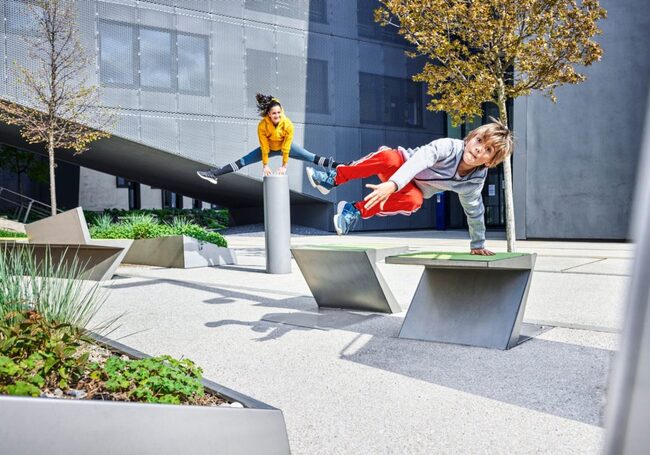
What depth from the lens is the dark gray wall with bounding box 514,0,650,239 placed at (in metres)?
17.5

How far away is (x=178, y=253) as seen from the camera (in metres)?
13.5

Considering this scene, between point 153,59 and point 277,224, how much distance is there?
45.8 feet

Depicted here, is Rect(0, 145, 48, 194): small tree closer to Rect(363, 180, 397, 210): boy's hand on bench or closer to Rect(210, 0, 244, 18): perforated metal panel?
Rect(210, 0, 244, 18): perforated metal panel

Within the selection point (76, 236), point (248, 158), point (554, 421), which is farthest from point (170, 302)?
point (554, 421)

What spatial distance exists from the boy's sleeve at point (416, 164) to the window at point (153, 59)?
1996 centimetres

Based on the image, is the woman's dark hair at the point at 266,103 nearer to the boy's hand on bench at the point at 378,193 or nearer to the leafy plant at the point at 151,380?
the boy's hand on bench at the point at 378,193

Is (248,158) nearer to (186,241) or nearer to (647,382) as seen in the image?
(186,241)

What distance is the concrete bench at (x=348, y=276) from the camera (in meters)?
7.07

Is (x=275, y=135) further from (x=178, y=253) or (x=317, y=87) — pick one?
(x=317, y=87)

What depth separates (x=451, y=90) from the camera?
44.2 ft

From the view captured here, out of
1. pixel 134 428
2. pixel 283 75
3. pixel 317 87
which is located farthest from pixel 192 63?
pixel 134 428

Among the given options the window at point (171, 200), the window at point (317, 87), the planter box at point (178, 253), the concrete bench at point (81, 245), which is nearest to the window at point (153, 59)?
the window at point (317, 87)

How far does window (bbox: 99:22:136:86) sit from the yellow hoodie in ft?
53.3

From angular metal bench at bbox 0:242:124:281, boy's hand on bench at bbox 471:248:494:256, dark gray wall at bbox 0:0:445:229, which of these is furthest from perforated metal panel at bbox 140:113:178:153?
boy's hand on bench at bbox 471:248:494:256
